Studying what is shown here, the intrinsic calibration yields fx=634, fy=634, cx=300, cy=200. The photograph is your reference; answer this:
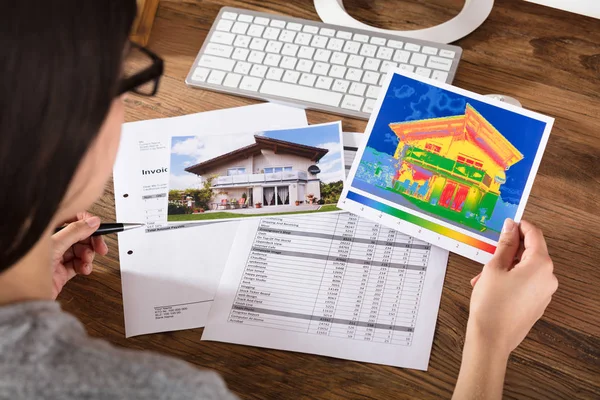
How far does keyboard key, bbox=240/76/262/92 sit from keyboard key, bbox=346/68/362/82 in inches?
5.4

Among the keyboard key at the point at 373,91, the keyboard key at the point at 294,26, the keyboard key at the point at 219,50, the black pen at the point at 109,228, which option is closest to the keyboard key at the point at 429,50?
the keyboard key at the point at 373,91

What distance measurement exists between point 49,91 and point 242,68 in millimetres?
622

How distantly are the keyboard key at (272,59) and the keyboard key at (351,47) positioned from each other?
0.11 meters

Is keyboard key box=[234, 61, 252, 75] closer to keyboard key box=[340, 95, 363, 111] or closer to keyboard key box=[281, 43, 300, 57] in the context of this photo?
keyboard key box=[281, 43, 300, 57]

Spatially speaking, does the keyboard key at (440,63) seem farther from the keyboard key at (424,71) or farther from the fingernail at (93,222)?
the fingernail at (93,222)

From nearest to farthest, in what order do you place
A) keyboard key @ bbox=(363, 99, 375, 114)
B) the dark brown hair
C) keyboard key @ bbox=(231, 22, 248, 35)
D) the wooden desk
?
the dark brown hair
the wooden desk
keyboard key @ bbox=(363, 99, 375, 114)
keyboard key @ bbox=(231, 22, 248, 35)

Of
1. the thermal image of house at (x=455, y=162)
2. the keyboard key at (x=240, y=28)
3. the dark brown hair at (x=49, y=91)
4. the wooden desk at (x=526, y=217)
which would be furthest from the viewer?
the keyboard key at (x=240, y=28)

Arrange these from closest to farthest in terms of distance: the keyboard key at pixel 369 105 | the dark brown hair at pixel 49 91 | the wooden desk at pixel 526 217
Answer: the dark brown hair at pixel 49 91 → the wooden desk at pixel 526 217 → the keyboard key at pixel 369 105

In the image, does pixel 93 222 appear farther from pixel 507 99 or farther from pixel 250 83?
pixel 507 99

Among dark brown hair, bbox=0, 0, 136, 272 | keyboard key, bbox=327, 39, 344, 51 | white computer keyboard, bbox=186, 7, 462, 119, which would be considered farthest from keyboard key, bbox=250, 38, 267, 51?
dark brown hair, bbox=0, 0, 136, 272

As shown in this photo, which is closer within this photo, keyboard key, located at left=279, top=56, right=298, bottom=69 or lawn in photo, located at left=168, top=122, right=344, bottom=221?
lawn in photo, located at left=168, top=122, right=344, bottom=221

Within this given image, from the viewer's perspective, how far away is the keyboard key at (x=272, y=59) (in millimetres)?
986

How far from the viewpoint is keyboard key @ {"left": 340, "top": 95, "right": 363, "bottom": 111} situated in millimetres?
930

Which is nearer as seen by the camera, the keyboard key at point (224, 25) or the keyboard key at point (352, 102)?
the keyboard key at point (352, 102)
